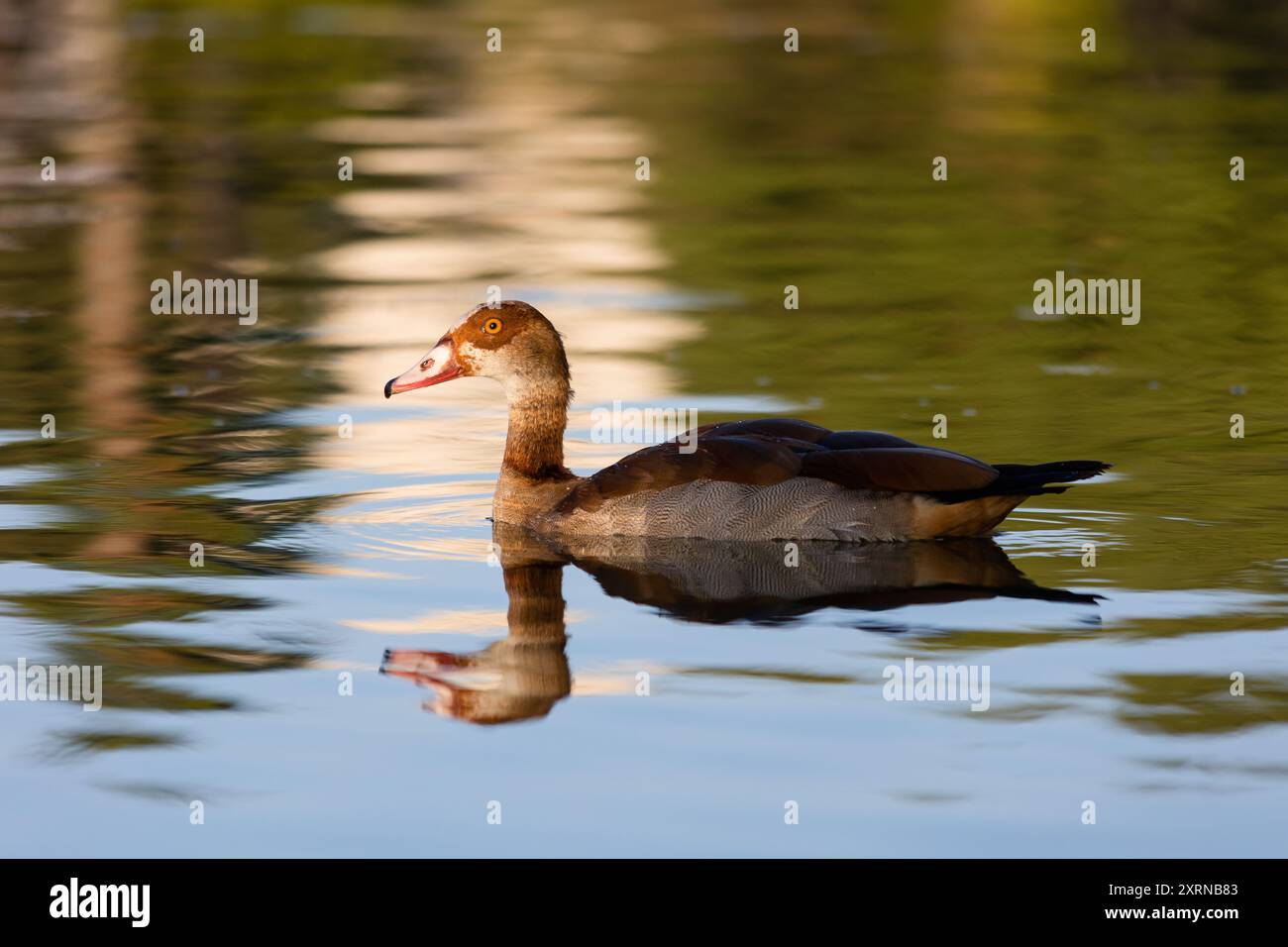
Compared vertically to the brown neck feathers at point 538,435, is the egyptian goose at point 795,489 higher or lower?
lower

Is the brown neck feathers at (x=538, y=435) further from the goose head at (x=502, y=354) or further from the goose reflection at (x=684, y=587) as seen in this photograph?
the goose reflection at (x=684, y=587)

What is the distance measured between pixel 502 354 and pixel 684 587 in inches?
87.7

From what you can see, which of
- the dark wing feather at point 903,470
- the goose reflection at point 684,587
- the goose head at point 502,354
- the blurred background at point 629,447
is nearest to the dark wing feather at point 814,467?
the dark wing feather at point 903,470

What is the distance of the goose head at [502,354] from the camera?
12.5 m

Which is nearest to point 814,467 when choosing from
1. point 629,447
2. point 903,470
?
point 903,470

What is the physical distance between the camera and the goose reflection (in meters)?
9.45

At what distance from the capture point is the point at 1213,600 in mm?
10461

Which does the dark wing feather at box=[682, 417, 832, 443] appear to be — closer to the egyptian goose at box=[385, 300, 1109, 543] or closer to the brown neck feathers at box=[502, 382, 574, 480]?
the egyptian goose at box=[385, 300, 1109, 543]

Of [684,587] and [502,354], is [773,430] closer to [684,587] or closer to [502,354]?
[684,587]

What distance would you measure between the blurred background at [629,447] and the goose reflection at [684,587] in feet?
0.44

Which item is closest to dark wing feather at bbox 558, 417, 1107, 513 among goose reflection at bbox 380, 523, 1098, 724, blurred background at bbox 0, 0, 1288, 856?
goose reflection at bbox 380, 523, 1098, 724

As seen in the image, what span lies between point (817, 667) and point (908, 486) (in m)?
2.09

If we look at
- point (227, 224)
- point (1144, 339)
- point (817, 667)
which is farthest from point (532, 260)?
point (817, 667)

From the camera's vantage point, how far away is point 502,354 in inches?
495
